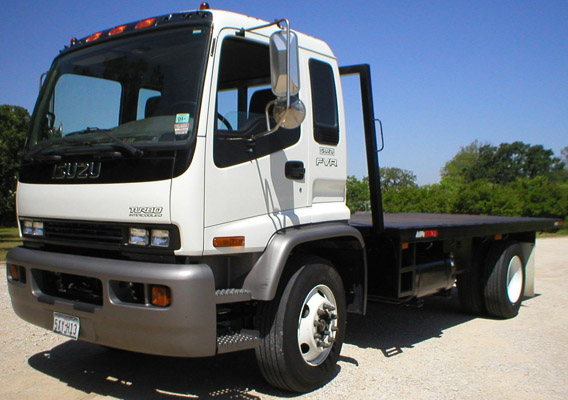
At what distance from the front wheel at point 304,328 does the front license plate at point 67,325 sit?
4.09 ft

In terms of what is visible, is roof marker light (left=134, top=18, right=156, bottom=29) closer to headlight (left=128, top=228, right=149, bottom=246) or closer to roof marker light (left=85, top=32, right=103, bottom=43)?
roof marker light (left=85, top=32, right=103, bottom=43)

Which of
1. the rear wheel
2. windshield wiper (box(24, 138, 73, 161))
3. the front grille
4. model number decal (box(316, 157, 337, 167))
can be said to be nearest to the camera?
the front grille

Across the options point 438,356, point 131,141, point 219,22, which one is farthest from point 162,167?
point 438,356

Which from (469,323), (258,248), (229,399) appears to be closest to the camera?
(258,248)

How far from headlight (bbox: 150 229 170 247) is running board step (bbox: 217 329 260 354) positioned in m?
0.74

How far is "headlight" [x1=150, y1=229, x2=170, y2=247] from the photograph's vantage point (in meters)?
3.59

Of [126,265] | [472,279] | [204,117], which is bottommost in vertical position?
[472,279]

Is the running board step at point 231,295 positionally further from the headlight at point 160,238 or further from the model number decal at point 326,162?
the model number decal at point 326,162

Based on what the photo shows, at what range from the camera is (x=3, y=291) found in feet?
28.3

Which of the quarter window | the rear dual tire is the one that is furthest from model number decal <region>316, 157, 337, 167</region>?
the rear dual tire

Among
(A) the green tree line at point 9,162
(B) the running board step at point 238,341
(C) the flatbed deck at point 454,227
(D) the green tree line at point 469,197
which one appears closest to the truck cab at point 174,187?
(B) the running board step at point 238,341

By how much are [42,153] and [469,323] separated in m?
5.23

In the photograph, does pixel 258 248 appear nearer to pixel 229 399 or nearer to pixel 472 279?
pixel 229 399

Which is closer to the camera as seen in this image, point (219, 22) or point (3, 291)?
point (219, 22)
